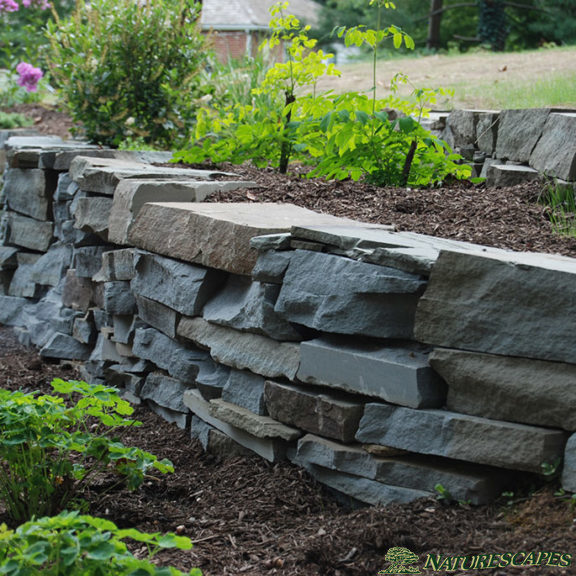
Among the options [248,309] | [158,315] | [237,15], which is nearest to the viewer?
[248,309]

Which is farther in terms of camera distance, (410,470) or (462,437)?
(410,470)

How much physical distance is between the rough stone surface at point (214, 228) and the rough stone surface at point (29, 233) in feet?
5.59

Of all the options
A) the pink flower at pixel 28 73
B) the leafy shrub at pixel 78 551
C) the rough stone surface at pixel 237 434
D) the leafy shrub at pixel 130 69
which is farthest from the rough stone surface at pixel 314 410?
the pink flower at pixel 28 73

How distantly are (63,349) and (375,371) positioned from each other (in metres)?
2.92

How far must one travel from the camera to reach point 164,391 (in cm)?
392

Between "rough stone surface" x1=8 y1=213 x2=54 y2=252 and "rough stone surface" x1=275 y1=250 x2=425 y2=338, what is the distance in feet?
10.4

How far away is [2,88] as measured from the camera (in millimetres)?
11516

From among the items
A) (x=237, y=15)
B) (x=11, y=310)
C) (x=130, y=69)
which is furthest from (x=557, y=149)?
(x=237, y=15)

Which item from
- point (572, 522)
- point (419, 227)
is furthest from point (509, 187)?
point (572, 522)

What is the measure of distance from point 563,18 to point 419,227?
56.1 ft

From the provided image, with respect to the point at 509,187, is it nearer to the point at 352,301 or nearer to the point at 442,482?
the point at 352,301

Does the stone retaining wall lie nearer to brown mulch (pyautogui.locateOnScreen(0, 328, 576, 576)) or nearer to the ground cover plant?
brown mulch (pyautogui.locateOnScreen(0, 328, 576, 576))

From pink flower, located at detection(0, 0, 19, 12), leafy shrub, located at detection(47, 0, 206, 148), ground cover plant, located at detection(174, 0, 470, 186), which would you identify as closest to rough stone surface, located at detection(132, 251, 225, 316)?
ground cover plant, located at detection(174, 0, 470, 186)

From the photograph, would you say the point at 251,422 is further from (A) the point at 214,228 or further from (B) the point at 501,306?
(B) the point at 501,306
